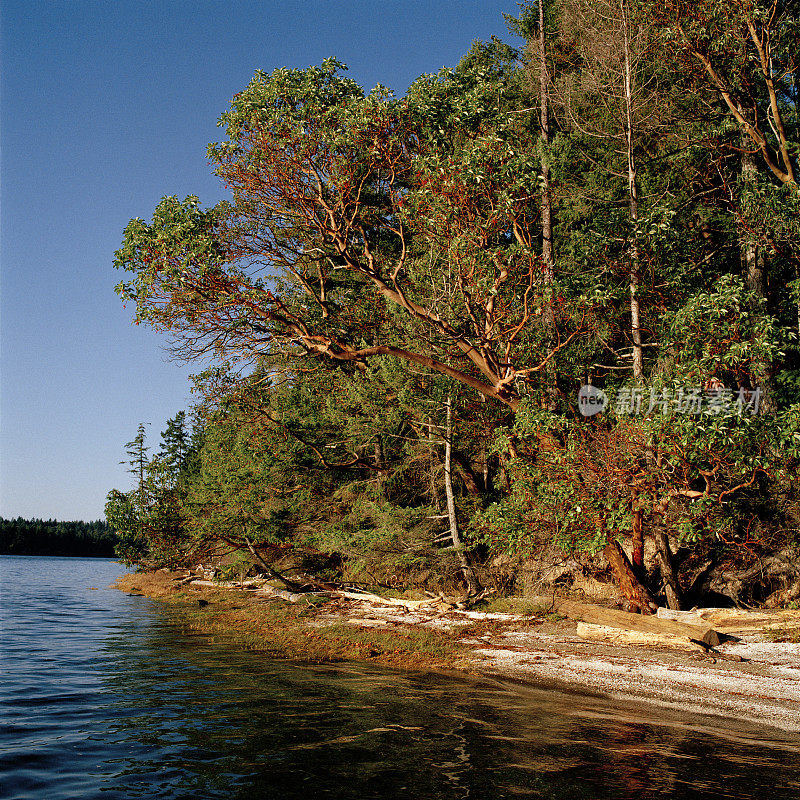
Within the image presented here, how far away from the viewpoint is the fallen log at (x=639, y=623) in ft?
41.4

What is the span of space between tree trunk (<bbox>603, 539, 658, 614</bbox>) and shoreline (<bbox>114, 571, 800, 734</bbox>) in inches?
66.3

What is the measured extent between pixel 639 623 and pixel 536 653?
2.64 m

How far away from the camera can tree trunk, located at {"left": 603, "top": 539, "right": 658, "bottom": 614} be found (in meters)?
15.5

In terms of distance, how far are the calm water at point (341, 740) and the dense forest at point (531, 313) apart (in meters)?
5.85

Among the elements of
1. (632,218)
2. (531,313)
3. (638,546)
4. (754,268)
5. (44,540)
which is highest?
(632,218)

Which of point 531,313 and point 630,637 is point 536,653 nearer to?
point 630,637

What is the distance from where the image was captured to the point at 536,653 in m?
12.8

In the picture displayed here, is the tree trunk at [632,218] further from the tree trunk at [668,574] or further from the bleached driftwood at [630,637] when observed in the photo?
the bleached driftwood at [630,637]

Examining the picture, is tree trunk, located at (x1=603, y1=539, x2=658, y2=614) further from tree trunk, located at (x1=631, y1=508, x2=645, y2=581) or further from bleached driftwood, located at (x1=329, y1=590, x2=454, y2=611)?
bleached driftwood, located at (x1=329, y1=590, x2=454, y2=611)

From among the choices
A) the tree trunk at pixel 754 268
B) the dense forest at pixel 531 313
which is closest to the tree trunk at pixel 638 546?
the dense forest at pixel 531 313

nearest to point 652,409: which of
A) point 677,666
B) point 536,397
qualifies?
point 536,397

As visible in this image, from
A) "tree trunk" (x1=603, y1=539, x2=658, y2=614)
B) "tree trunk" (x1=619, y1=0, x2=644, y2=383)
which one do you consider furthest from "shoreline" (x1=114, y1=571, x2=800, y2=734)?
"tree trunk" (x1=619, y1=0, x2=644, y2=383)

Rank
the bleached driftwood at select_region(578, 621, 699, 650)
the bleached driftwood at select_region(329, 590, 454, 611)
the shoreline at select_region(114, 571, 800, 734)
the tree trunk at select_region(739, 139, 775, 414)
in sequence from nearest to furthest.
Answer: the shoreline at select_region(114, 571, 800, 734) < the bleached driftwood at select_region(578, 621, 699, 650) < the tree trunk at select_region(739, 139, 775, 414) < the bleached driftwood at select_region(329, 590, 454, 611)

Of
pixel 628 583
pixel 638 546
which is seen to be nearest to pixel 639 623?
pixel 628 583
